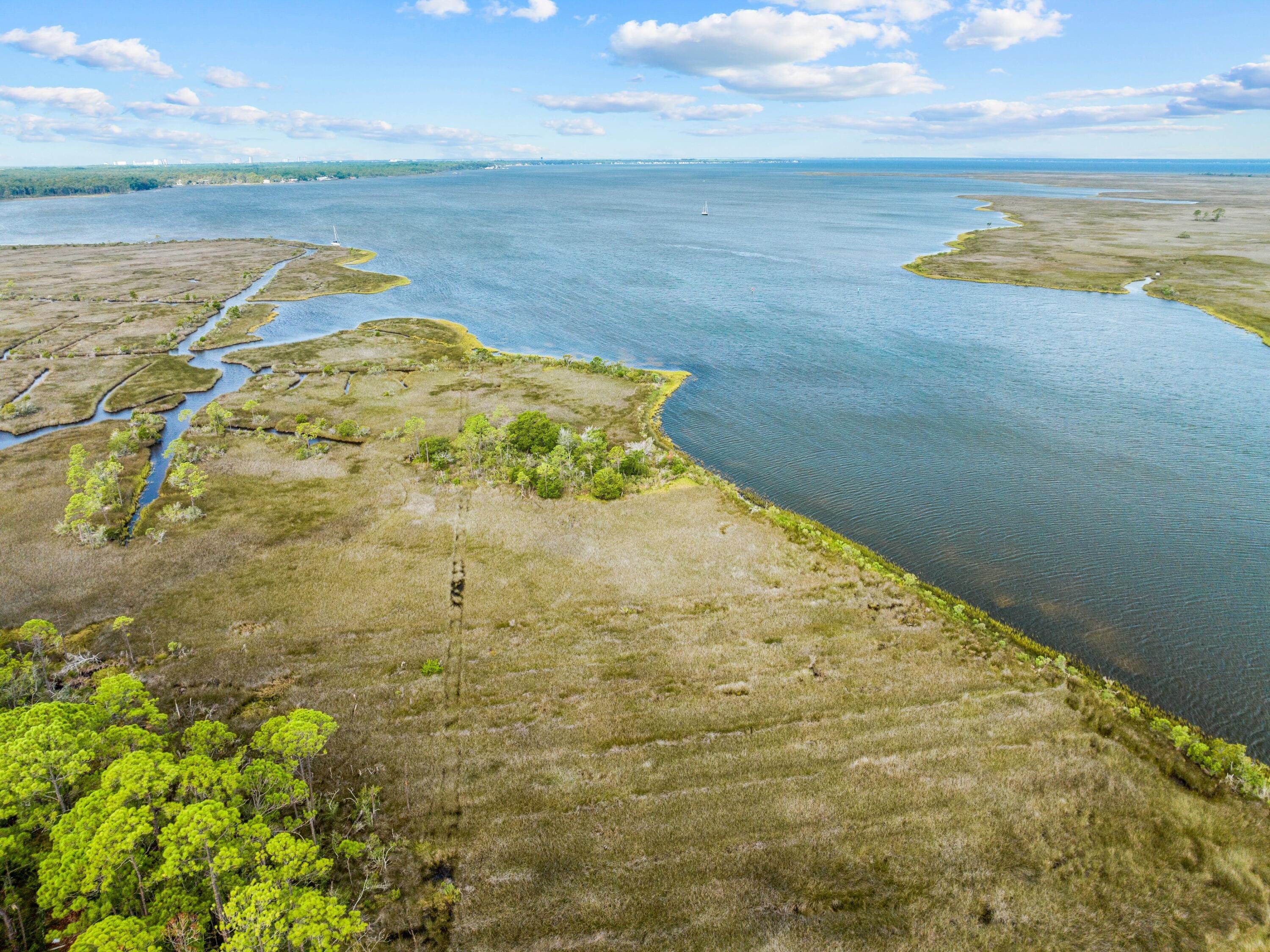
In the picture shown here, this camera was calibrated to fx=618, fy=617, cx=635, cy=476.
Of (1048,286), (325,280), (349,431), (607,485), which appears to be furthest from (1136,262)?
(325,280)

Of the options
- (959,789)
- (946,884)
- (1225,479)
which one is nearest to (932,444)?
(1225,479)

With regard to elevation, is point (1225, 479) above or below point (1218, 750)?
above

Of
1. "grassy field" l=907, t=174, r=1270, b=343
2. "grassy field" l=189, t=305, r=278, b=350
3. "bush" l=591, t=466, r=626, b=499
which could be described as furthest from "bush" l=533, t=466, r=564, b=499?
"grassy field" l=907, t=174, r=1270, b=343

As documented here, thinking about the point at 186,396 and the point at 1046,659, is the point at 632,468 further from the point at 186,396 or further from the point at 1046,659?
the point at 186,396

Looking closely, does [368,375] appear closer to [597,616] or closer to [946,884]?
[597,616]

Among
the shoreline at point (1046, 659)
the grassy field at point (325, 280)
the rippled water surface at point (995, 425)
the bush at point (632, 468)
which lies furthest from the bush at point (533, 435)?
the grassy field at point (325, 280)

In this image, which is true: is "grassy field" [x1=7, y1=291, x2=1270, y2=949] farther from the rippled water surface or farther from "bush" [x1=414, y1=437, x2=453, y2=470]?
the rippled water surface
